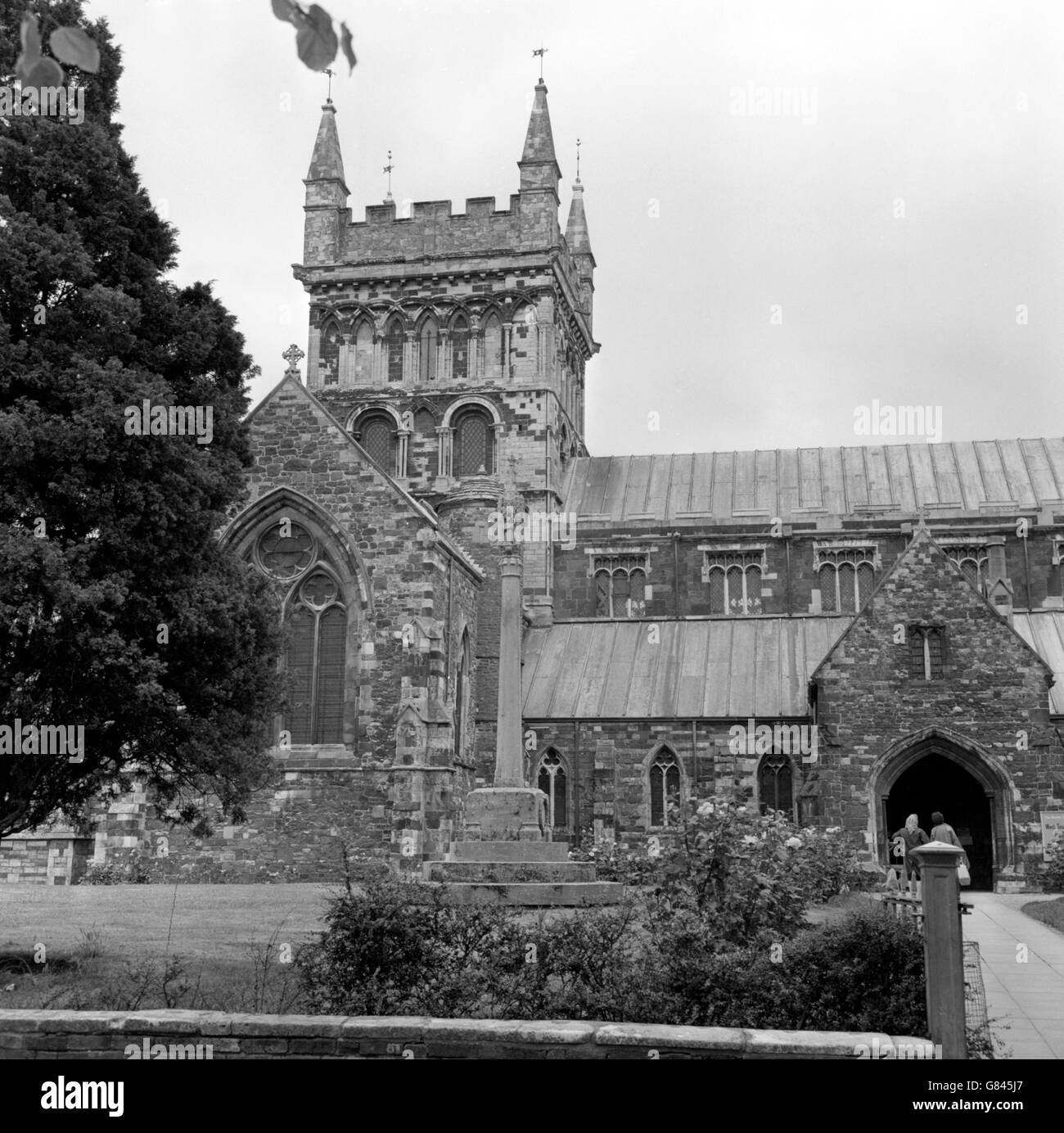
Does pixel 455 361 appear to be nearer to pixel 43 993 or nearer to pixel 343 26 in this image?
pixel 43 993

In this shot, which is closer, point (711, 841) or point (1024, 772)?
point (711, 841)

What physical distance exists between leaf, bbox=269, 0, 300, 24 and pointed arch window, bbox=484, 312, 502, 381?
3941 cm

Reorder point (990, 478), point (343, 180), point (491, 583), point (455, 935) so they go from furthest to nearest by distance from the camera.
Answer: point (343, 180), point (990, 478), point (491, 583), point (455, 935)

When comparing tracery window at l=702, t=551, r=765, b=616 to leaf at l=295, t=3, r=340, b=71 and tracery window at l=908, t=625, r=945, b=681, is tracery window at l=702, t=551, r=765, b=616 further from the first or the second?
leaf at l=295, t=3, r=340, b=71

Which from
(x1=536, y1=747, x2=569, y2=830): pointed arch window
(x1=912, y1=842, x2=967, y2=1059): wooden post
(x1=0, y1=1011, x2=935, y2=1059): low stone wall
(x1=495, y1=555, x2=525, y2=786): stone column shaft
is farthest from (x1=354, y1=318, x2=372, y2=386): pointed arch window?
(x1=912, y1=842, x2=967, y2=1059): wooden post

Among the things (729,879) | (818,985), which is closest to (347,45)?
(818,985)

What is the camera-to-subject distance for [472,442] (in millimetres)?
44469

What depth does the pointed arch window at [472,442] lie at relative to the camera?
1738 inches

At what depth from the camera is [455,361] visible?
45.0 metres

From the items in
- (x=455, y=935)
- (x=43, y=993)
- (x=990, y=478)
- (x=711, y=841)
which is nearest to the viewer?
(x=455, y=935)

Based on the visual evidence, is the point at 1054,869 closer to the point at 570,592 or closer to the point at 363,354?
the point at 570,592

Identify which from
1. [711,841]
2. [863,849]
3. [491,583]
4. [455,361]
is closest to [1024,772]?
[863,849]

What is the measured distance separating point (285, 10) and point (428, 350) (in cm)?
4062

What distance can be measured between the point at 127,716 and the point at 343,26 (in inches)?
446
